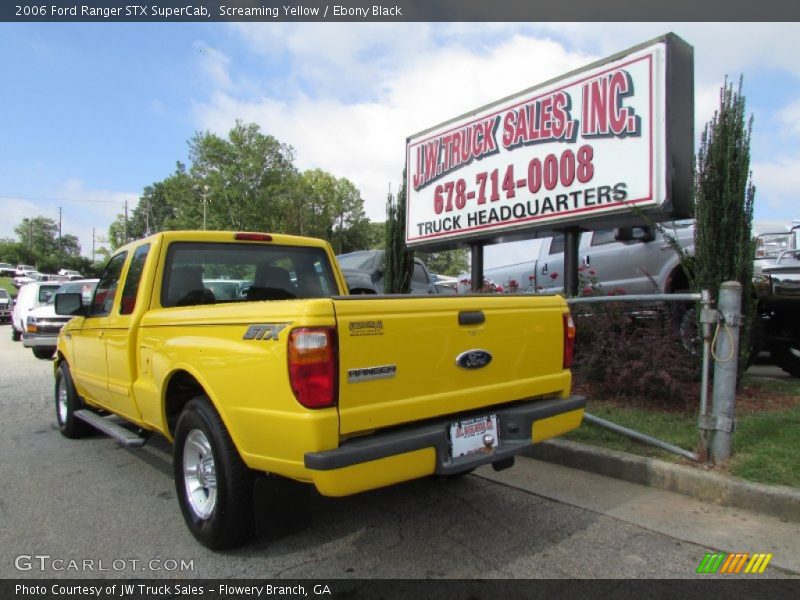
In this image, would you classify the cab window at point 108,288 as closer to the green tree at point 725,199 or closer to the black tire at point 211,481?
the black tire at point 211,481

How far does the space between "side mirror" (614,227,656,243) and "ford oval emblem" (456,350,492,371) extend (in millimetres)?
4650

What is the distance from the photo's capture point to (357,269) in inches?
457

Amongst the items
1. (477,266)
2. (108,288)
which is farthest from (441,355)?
(477,266)

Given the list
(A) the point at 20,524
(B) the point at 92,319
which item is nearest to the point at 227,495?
(A) the point at 20,524

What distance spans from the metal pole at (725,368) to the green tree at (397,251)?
634 centimetres

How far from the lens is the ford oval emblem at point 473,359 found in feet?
10.0

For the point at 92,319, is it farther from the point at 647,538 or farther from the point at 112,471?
the point at 647,538

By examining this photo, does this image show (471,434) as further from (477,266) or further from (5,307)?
(5,307)

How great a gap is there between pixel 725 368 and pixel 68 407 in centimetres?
590

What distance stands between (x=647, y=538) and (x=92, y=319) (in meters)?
4.57

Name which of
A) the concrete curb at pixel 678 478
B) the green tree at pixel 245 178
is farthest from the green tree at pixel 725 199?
the green tree at pixel 245 178

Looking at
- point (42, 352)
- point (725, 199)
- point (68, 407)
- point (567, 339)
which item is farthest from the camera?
point (42, 352)

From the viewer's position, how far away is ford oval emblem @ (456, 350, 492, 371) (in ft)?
10.0

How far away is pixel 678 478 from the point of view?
3.89 m
